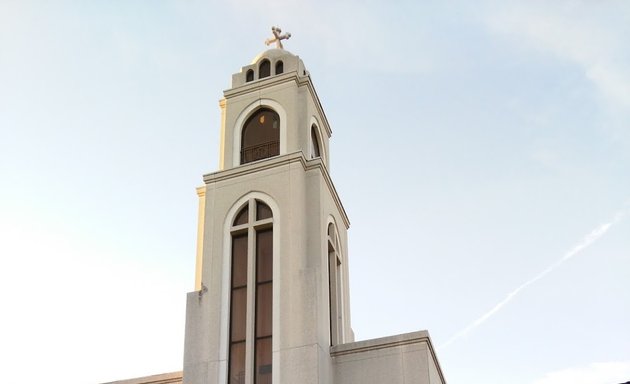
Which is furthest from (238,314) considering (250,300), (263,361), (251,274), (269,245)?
(269,245)

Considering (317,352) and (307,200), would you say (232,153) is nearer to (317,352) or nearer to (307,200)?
(307,200)

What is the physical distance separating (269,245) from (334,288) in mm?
2462

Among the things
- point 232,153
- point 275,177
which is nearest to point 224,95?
point 232,153

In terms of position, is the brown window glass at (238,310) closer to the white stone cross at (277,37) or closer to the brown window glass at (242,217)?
the brown window glass at (242,217)

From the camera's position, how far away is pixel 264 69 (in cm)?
2723

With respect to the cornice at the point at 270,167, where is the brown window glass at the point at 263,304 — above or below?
below

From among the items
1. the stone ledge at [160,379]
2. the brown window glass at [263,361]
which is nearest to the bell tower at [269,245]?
the brown window glass at [263,361]

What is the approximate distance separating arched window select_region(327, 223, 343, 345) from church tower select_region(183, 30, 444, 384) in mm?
32

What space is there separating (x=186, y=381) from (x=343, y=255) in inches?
257

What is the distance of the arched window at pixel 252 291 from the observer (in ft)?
71.2

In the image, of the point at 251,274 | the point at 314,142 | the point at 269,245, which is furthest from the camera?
the point at 314,142

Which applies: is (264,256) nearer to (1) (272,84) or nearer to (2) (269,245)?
(2) (269,245)

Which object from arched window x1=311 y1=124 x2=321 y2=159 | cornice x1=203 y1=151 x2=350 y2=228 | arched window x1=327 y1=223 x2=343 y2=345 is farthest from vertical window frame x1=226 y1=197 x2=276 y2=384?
arched window x1=311 y1=124 x2=321 y2=159

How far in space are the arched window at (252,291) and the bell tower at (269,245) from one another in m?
0.03
